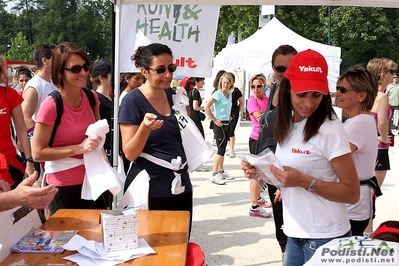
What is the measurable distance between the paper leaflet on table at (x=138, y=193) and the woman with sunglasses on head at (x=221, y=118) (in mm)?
4578

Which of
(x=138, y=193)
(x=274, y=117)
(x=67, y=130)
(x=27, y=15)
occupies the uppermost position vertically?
(x=27, y=15)

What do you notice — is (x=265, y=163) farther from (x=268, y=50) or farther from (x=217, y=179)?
(x=268, y=50)

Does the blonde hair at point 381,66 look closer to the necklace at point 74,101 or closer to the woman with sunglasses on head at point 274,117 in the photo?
the woman with sunglasses on head at point 274,117

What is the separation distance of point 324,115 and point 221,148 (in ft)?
17.0

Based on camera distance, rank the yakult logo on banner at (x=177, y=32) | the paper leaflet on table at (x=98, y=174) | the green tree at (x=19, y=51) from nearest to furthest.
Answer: the paper leaflet on table at (x=98, y=174) → the yakult logo on banner at (x=177, y=32) → the green tree at (x=19, y=51)

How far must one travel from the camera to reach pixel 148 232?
212cm

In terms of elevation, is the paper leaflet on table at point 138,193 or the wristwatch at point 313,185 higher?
the wristwatch at point 313,185

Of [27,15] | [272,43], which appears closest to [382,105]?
[272,43]

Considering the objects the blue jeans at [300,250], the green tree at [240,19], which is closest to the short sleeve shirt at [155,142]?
the blue jeans at [300,250]

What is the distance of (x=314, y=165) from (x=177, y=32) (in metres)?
2.02

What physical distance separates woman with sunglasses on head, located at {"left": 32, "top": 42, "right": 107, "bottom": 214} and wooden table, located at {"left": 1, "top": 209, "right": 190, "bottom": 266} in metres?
0.38

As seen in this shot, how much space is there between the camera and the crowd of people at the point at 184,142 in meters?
1.92

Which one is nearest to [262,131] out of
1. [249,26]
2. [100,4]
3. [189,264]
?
[189,264]

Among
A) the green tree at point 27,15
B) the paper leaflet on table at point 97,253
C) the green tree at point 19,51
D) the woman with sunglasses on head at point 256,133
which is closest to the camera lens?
the paper leaflet on table at point 97,253
